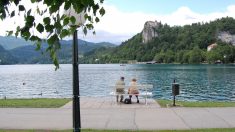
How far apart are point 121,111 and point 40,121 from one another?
12.7ft

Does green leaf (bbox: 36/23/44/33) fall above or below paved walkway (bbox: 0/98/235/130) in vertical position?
above

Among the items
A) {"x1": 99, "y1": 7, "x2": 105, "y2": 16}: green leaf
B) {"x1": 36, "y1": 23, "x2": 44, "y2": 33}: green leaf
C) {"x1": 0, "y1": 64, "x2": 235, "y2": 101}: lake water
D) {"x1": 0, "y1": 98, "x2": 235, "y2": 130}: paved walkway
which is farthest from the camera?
{"x1": 0, "y1": 64, "x2": 235, "y2": 101}: lake water

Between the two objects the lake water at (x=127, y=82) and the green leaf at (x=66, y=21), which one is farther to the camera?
the lake water at (x=127, y=82)

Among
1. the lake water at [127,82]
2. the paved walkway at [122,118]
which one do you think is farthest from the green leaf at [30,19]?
the lake water at [127,82]

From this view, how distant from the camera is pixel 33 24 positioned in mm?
3572

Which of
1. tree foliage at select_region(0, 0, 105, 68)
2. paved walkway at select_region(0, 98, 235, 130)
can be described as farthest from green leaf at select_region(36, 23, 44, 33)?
paved walkway at select_region(0, 98, 235, 130)

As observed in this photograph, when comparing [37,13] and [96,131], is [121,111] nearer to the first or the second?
[96,131]

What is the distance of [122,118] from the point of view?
49.6 feet

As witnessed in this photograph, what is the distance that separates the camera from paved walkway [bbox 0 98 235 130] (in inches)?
528

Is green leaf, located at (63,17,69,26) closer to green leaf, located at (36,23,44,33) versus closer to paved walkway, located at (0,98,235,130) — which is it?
green leaf, located at (36,23,44,33)

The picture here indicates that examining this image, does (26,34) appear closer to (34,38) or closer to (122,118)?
(34,38)

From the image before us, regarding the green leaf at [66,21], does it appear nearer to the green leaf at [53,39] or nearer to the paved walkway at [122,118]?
the green leaf at [53,39]

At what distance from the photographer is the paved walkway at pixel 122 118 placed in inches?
528

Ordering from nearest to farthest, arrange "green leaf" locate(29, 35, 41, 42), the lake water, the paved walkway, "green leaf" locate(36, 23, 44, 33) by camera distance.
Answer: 1. "green leaf" locate(36, 23, 44, 33)
2. "green leaf" locate(29, 35, 41, 42)
3. the paved walkway
4. the lake water
